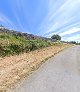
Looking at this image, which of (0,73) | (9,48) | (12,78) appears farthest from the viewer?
(9,48)

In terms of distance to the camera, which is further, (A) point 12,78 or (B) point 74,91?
(A) point 12,78

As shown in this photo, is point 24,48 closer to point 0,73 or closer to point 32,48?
point 32,48

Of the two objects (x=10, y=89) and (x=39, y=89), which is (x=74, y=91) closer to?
(x=39, y=89)

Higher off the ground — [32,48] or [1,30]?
[1,30]

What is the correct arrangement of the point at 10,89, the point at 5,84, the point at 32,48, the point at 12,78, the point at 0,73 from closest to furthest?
the point at 10,89 < the point at 5,84 < the point at 12,78 < the point at 0,73 < the point at 32,48

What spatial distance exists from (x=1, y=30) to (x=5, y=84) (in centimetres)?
2488

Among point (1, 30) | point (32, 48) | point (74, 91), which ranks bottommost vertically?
point (74, 91)

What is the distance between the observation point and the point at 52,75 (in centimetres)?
1588

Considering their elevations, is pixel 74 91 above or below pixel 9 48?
below

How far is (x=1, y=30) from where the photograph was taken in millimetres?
36812

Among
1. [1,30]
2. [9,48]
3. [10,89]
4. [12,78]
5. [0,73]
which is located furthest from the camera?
[1,30]

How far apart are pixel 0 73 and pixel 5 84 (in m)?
2.82

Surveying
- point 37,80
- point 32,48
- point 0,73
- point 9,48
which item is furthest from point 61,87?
point 32,48

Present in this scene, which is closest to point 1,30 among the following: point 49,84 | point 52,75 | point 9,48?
point 9,48
